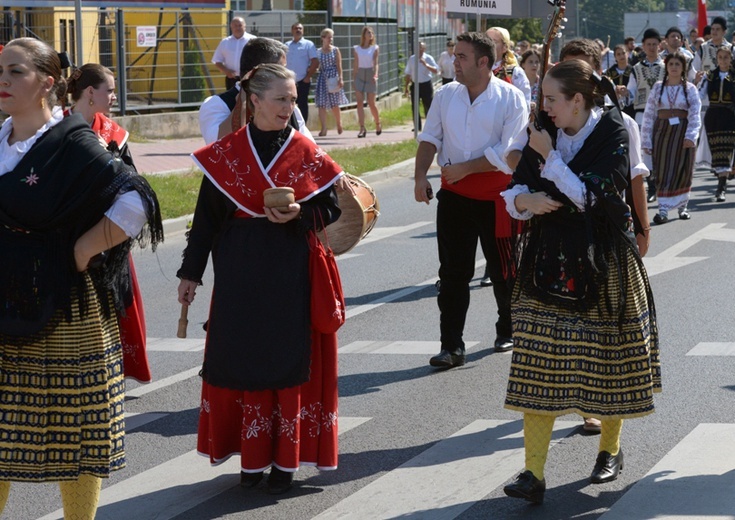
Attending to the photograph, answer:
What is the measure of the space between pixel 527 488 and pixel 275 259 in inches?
54.1

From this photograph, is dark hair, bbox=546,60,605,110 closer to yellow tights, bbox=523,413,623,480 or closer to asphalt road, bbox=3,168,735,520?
yellow tights, bbox=523,413,623,480

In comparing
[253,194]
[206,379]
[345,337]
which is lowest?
[345,337]

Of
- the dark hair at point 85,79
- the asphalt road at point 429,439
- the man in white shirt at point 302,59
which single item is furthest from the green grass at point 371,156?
the dark hair at point 85,79

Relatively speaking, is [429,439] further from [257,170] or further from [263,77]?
[263,77]

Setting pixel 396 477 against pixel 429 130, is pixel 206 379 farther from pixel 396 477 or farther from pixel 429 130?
pixel 429 130

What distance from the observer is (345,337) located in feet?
29.3

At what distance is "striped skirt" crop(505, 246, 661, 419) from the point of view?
17.3 ft

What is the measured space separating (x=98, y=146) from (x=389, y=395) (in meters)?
3.27

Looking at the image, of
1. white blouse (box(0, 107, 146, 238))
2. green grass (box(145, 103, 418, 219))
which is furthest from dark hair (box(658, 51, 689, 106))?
white blouse (box(0, 107, 146, 238))

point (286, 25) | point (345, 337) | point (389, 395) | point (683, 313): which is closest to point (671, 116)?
point (683, 313)

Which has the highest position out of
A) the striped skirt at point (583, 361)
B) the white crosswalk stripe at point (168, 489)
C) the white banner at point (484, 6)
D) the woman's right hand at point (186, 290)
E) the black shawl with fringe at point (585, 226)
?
the white banner at point (484, 6)

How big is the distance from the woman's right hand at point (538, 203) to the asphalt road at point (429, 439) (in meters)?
1.19

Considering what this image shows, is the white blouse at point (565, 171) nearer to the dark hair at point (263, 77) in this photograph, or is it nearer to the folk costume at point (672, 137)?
the dark hair at point (263, 77)

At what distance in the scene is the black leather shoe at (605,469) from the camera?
557cm
